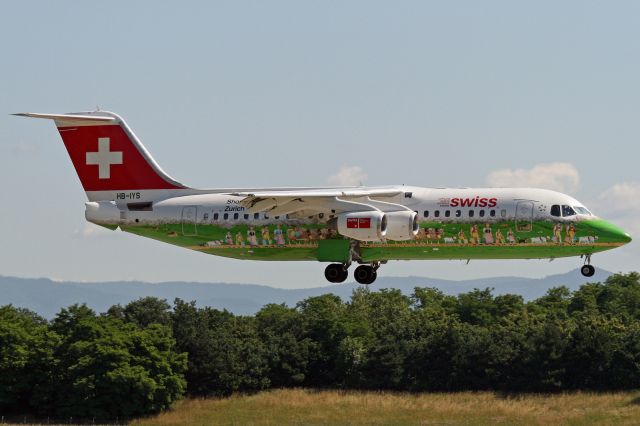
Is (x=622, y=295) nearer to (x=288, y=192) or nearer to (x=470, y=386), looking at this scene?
(x=470, y=386)

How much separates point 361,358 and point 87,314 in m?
16.5

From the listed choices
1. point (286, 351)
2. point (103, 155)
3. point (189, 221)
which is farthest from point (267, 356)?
point (189, 221)

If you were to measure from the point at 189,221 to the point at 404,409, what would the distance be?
30.8m

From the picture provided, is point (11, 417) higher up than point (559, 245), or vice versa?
point (559, 245)

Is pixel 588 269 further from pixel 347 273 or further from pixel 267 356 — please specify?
pixel 267 356

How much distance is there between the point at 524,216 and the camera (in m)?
42.5

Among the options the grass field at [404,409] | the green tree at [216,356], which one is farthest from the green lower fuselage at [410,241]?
the green tree at [216,356]

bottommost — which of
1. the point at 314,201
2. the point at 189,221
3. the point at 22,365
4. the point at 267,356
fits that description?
the point at 22,365

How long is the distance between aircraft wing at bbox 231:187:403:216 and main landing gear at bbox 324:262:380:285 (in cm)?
226

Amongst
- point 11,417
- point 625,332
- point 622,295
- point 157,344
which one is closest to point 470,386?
point 625,332

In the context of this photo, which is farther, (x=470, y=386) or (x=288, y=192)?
(x=470, y=386)

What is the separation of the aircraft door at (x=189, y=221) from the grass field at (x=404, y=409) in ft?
83.1

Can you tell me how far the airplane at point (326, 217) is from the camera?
42.6 meters

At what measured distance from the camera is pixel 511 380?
254 feet
